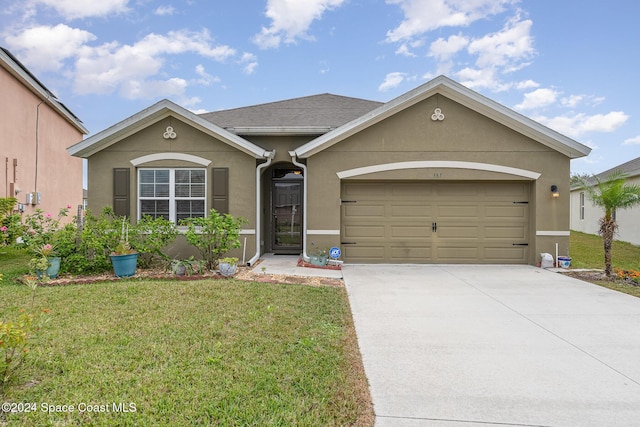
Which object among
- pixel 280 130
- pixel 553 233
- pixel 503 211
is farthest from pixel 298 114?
pixel 553 233

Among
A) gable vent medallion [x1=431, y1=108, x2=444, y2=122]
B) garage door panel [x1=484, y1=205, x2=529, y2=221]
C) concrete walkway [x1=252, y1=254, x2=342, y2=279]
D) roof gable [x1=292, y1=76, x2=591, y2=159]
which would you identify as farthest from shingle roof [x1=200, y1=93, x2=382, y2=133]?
garage door panel [x1=484, y1=205, x2=529, y2=221]

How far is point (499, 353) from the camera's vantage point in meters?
3.85

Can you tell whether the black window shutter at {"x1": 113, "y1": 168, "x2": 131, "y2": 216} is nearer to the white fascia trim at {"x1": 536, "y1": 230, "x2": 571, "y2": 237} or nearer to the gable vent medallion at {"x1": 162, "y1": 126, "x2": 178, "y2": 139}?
the gable vent medallion at {"x1": 162, "y1": 126, "x2": 178, "y2": 139}

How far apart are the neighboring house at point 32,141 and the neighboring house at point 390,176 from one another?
21.0ft

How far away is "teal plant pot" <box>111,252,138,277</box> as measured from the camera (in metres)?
7.29

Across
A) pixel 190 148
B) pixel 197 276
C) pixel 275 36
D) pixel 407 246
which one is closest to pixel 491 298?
pixel 407 246

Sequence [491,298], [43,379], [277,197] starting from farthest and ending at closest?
[277,197] → [491,298] → [43,379]

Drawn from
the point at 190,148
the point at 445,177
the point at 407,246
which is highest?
the point at 190,148

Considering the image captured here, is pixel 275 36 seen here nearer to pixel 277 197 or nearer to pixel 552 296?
pixel 277 197

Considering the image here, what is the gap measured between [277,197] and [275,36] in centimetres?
704

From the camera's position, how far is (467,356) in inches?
148

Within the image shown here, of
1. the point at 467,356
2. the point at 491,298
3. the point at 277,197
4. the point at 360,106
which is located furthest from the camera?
the point at 360,106

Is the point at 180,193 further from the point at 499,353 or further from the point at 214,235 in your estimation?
the point at 499,353

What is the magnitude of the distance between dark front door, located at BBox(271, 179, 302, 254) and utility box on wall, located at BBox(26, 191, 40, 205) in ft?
34.1
